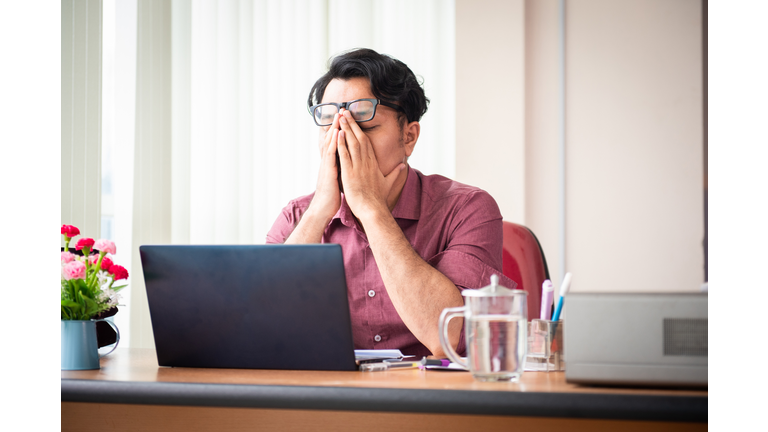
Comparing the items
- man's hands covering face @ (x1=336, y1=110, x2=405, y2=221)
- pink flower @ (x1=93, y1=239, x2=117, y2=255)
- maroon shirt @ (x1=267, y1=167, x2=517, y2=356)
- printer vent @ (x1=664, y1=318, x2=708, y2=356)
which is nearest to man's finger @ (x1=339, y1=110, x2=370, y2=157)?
man's hands covering face @ (x1=336, y1=110, x2=405, y2=221)

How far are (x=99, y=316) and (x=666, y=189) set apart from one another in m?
2.06

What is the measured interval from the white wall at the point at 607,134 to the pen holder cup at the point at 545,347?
5.19 ft

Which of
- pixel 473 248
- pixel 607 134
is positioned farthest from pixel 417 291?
pixel 607 134

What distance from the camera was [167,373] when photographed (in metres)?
0.75

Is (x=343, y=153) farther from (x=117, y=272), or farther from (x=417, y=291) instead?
(x=117, y=272)

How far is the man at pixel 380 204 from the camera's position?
1.24 meters

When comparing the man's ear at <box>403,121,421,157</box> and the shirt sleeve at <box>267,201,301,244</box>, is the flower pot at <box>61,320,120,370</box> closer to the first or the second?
the shirt sleeve at <box>267,201,301,244</box>

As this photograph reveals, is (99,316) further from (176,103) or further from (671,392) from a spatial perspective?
(176,103)

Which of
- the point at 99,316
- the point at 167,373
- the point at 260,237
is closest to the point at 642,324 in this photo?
the point at 167,373

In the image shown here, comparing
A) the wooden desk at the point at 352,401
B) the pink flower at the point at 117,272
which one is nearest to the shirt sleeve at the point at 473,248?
the wooden desk at the point at 352,401

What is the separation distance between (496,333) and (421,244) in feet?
2.32

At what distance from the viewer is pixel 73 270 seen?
827 mm

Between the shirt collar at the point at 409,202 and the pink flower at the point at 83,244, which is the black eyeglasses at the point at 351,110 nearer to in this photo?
the shirt collar at the point at 409,202

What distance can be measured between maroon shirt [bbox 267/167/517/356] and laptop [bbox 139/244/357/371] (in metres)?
0.47
